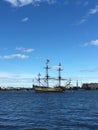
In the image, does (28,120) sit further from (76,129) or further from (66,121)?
(76,129)

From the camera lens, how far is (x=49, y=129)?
36.6 metres

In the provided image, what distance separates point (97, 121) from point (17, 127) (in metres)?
10.1

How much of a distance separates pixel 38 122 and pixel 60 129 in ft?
22.1

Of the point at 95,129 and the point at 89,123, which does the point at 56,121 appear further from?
the point at 95,129

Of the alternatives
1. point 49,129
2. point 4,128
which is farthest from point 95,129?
point 4,128

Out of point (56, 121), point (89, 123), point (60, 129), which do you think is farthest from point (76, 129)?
point (56, 121)

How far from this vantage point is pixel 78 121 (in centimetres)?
4344

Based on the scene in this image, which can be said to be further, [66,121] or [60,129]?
[66,121]

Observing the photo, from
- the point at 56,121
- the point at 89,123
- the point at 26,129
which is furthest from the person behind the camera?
the point at 56,121

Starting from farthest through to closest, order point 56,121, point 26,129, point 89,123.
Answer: point 56,121 < point 89,123 < point 26,129

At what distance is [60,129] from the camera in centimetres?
3666

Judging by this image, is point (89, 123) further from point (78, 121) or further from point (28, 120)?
point (28, 120)

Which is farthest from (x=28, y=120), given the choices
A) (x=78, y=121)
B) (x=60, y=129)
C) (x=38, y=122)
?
(x=60, y=129)

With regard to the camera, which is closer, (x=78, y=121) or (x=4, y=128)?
(x=4, y=128)
